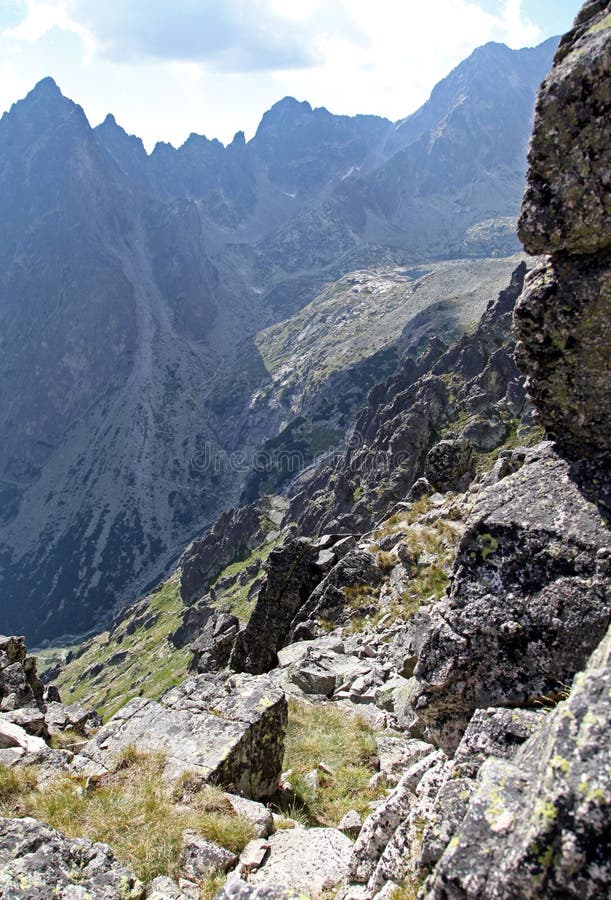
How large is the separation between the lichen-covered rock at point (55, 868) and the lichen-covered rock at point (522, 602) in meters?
4.56

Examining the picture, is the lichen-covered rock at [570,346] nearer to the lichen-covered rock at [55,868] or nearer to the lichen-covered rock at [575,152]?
the lichen-covered rock at [575,152]

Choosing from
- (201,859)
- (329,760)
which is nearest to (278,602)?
(329,760)

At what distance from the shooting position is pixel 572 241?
8195 mm

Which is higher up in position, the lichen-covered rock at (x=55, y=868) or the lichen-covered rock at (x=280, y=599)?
the lichen-covered rock at (x=55, y=868)

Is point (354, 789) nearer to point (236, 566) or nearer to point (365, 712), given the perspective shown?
point (365, 712)

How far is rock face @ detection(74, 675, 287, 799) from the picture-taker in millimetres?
10266

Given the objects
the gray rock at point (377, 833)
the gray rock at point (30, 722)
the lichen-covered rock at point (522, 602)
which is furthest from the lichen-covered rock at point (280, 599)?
the gray rock at point (377, 833)

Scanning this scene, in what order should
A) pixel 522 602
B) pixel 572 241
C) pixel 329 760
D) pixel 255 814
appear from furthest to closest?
pixel 329 760, pixel 255 814, pixel 572 241, pixel 522 602

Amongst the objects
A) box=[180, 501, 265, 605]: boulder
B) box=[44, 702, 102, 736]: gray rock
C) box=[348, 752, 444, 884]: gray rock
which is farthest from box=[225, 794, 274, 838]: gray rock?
box=[180, 501, 265, 605]: boulder

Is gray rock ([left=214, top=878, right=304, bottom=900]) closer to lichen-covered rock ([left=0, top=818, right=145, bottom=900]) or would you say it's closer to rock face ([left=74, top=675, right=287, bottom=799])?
lichen-covered rock ([left=0, top=818, right=145, bottom=900])

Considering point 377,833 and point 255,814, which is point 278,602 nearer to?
point 255,814

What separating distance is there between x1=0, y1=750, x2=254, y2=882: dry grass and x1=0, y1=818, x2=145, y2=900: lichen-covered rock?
48cm

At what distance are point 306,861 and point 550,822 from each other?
5413 millimetres

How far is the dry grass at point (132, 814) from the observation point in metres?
7.82
